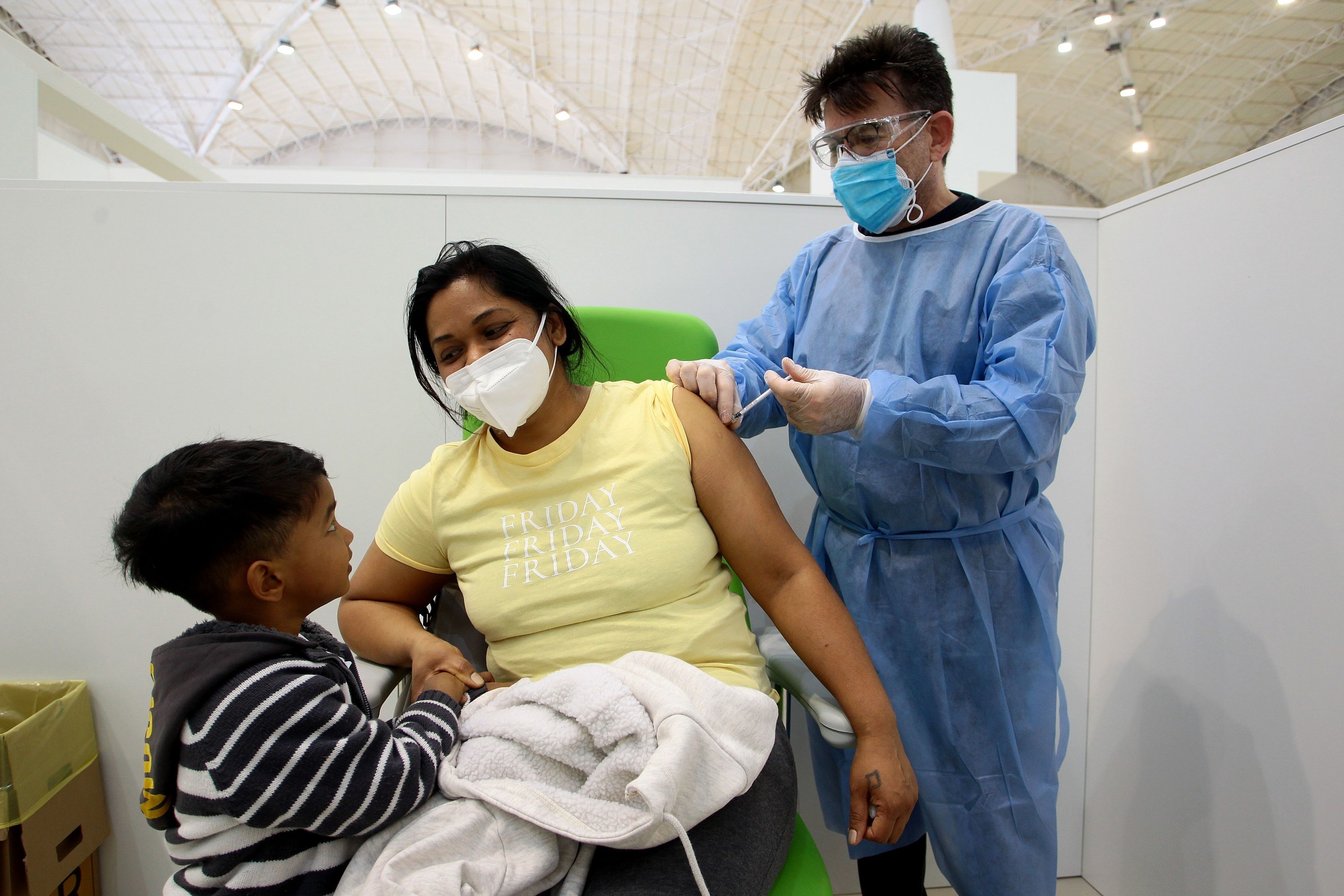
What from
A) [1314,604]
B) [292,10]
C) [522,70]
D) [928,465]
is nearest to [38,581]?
[928,465]

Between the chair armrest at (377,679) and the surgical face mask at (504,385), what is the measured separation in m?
0.41

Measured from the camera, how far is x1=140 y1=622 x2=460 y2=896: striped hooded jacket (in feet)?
2.43

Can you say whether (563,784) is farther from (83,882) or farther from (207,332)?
(83,882)

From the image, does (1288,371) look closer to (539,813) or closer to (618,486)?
(618,486)

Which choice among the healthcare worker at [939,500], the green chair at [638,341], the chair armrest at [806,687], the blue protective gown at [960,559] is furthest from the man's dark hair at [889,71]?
the chair armrest at [806,687]

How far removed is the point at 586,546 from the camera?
108 centimetres

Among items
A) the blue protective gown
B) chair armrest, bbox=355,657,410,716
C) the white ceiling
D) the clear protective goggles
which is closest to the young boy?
chair armrest, bbox=355,657,410,716

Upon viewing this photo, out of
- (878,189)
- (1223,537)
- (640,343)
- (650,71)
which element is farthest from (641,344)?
(650,71)

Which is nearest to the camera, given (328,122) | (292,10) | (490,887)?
(490,887)

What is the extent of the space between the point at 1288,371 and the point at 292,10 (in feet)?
37.2

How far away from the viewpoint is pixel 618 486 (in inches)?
43.6

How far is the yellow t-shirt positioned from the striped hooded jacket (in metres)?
0.28

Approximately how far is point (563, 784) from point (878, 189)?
1.00 meters

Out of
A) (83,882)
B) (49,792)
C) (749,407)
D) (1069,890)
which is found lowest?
(1069,890)
